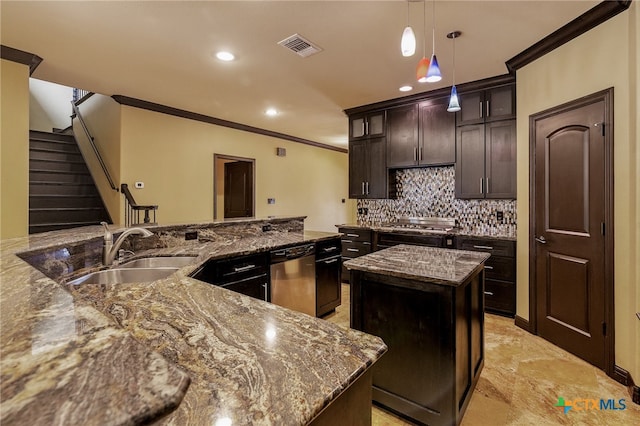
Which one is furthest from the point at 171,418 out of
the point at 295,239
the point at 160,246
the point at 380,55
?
the point at 380,55

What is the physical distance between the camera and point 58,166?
527 cm

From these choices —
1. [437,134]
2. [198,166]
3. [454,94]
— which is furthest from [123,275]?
[437,134]

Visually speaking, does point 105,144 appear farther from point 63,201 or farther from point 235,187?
point 235,187

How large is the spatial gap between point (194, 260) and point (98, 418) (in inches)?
79.6

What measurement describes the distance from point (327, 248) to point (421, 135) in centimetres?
218

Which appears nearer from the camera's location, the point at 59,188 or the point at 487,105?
the point at 487,105

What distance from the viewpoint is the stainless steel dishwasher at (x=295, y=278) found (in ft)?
9.32

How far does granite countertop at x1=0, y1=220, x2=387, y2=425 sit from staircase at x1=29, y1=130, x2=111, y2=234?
159 inches

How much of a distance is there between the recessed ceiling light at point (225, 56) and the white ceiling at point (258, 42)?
59 mm

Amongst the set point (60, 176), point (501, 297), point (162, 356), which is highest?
point (60, 176)

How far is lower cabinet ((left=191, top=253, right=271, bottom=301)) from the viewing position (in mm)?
2289

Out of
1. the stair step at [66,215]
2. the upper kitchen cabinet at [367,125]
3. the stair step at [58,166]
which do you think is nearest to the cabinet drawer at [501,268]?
the upper kitchen cabinet at [367,125]

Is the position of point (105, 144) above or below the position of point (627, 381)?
above

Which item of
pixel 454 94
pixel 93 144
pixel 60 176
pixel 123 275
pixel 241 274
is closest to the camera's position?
pixel 123 275
